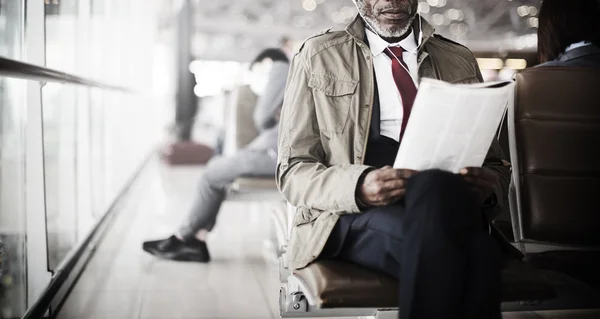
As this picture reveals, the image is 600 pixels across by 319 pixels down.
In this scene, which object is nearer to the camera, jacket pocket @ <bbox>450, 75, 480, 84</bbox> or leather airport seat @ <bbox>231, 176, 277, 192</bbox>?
jacket pocket @ <bbox>450, 75, 480, 84</bbox>

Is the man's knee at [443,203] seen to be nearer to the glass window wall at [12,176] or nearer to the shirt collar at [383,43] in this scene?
the shirt collar at [383,43]

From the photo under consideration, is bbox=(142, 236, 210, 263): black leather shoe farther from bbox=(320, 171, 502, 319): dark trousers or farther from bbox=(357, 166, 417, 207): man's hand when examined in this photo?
bbox=(320, 171, 502, 319): dark trousers

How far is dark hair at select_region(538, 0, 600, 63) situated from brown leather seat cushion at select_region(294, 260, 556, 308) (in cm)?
112

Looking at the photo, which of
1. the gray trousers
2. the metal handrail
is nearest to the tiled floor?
the gray trousers

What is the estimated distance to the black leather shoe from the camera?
4039 millimetres

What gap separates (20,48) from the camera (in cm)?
255

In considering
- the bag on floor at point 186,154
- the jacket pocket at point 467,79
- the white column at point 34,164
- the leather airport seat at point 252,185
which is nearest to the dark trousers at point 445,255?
the jacket pocket at point 467,79

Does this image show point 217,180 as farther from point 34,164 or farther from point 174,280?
point 34,164

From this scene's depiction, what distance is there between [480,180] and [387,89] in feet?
1.50

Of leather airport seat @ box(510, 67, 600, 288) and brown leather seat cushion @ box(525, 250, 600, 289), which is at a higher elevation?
leather airport seat @ box(510, 67, 600, 288)

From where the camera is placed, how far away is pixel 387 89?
6.93 feet

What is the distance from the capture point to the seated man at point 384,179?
1.57 metres

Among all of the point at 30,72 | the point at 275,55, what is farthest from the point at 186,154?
the point at 30,72

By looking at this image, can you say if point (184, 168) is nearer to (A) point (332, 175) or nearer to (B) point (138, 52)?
(B) point (138, 52)
